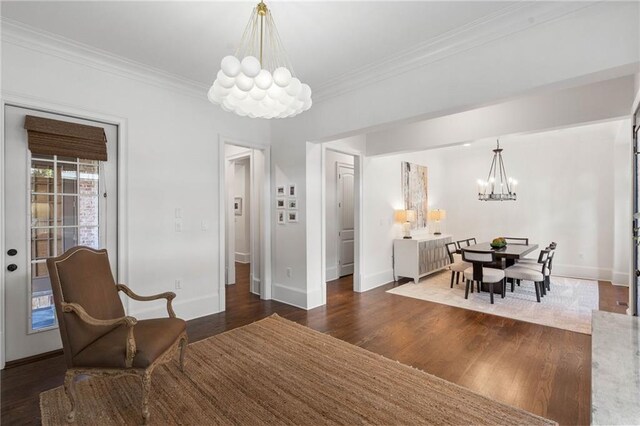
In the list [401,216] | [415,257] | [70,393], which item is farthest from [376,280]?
[70,393]

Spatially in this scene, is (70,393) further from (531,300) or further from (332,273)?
(531,300)

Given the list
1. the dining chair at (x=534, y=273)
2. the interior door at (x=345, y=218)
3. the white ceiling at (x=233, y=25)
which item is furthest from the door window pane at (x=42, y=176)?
the dining chair at (x=534, y=273)

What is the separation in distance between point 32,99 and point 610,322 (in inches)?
180

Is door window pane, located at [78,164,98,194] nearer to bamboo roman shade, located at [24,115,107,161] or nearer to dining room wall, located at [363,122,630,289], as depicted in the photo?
bamboo roman shade, located at [24,115,107,161]

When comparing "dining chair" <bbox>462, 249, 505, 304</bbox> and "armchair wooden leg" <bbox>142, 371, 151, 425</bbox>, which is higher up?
"dining chair" <bbox>462, 249, 505, 304</bbox>

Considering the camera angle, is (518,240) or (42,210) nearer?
(42,210)

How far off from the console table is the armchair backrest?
15.5 ft

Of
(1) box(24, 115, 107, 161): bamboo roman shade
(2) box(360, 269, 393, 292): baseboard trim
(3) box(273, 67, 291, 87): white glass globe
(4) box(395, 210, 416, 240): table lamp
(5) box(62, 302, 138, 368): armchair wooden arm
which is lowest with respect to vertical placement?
(2) box(360, 269, 393, 292): baseboard trim

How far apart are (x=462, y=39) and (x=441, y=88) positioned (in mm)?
425

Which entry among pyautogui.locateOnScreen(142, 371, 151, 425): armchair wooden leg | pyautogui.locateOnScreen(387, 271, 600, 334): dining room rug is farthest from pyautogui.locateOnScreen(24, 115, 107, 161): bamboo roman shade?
pyautogui.locateOnScreen(387, 271, 600, 334): dining room rug

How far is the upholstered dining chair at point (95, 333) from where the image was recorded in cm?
200

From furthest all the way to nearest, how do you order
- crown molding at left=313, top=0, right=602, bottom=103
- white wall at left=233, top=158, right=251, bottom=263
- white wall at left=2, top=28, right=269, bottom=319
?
white wall at left=233, top=158, right=251, bottom=263, white wall at left=2, top=28, right=269, bottom=319, crown molding at left=313, top=0, right=602, bottom=103

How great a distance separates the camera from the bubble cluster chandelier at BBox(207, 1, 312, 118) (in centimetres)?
194

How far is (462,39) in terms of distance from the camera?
9.00 ft
